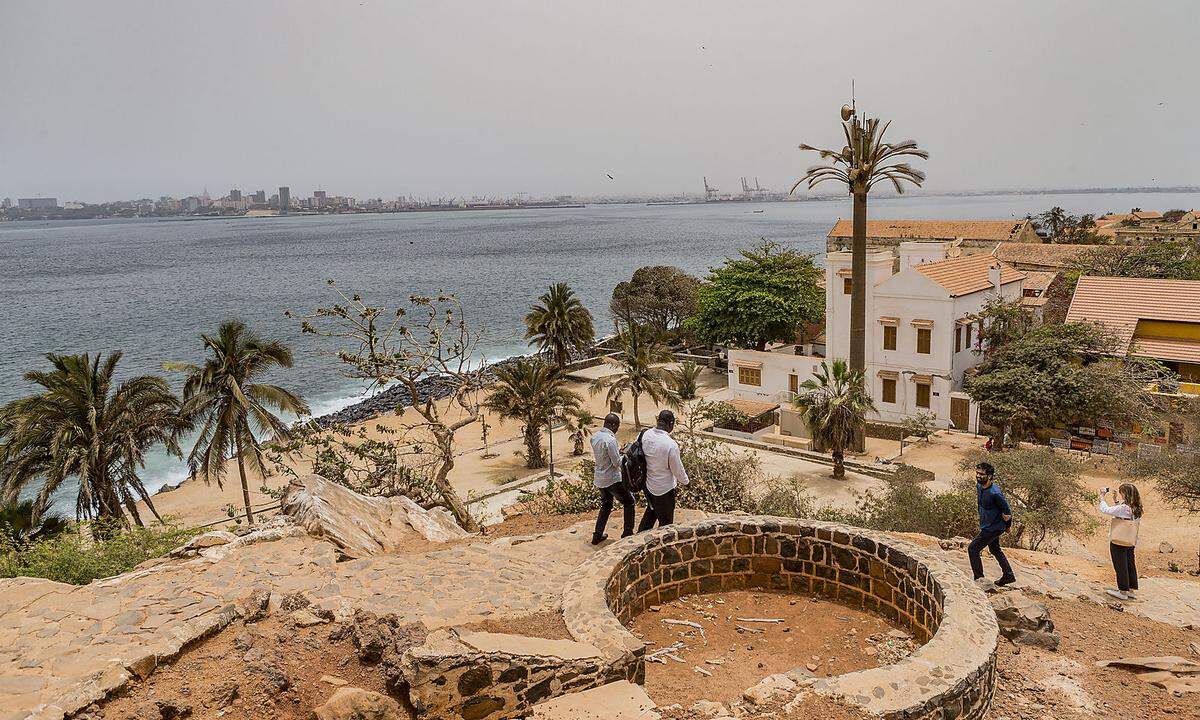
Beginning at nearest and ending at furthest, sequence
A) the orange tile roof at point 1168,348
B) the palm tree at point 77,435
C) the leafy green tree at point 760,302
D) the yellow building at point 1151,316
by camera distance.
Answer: the palm tree at point 77,435
the orange tile roof at point 1168,348
the yellow building at point 1151,316
the leafy green tree at point 760,302

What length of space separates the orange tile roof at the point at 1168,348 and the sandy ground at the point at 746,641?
2661cm

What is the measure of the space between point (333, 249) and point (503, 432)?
145 metres

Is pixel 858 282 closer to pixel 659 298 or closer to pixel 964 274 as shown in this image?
pixel 964 274

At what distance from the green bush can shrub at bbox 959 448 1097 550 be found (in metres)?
14.3

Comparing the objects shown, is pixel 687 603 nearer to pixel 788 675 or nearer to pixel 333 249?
pixel 788 675

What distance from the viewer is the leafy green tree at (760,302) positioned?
142 ft

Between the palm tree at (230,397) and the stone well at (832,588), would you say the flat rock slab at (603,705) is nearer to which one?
the stone well at (832,588)

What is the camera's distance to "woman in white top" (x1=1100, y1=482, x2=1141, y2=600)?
991 cm

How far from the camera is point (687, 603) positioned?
8914mm

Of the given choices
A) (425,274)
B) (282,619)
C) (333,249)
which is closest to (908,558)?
(282,619)

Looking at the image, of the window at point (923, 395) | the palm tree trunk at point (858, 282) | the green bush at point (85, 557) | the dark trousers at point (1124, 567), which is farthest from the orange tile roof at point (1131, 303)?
the green bush at point (85, 557)

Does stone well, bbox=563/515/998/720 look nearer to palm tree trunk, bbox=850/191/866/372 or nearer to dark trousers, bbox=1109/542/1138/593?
dark trousers, bbox=1109/542/1138/593

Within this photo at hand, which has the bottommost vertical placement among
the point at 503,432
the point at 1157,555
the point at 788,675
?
the point at 503,432

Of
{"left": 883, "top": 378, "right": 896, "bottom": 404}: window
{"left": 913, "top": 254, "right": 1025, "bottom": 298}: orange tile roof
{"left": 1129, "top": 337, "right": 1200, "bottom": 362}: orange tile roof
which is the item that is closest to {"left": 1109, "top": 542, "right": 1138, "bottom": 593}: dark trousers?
{"left": 913, "top": 254, "right": 1025, "bottom": 298}: orange tile roof
